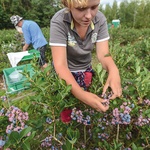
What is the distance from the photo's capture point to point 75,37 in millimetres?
1643

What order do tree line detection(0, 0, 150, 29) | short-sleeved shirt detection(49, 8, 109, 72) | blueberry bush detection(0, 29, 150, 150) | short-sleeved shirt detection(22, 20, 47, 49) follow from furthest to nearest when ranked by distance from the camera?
tree line detection(0, 0, 150, 29) < short-sleeved shirt detection(22, 20, 47, 49) < short-sleeved shirt detection(49, 8, 109, 72) < blueberry bush detection(0, 29, 150, 150)

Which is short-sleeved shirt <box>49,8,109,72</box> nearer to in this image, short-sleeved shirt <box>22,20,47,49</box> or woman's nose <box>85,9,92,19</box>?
woman's nose <box>85,9,92,19</box>

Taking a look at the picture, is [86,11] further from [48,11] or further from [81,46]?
[48,11]

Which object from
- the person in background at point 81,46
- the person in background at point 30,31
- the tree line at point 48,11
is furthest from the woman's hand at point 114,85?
the tree line at point 48,11

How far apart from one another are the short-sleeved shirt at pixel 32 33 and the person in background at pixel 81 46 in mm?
3840

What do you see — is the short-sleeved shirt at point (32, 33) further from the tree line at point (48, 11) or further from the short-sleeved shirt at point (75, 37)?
the tree line at point (48, 11)

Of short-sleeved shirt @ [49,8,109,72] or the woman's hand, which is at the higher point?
short-sleeved shirt @ [49,8,109,72]

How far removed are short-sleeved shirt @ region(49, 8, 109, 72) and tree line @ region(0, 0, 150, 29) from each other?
2098cm

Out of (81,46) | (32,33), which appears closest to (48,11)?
(32,33)

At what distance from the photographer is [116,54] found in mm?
1670

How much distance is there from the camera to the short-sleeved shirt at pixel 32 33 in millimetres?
5383


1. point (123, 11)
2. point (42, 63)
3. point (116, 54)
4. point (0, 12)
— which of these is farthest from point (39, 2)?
point (116, 54)

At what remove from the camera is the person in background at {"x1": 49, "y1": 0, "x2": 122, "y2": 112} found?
3.90 feet

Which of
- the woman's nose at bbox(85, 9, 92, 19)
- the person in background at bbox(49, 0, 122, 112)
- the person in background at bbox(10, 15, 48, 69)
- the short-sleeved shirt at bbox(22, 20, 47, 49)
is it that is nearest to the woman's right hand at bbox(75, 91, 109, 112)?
the person in background at bbox(49, 0, 122, 112)
